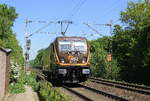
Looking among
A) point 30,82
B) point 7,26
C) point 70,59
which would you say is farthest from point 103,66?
point 7,26

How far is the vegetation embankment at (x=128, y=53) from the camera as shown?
3209cm

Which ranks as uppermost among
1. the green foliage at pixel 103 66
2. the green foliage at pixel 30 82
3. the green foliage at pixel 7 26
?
the green foliage at pixel 7 26

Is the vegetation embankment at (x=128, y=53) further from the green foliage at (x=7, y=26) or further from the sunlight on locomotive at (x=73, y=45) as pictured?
the green foliage at (x=7, y=26)

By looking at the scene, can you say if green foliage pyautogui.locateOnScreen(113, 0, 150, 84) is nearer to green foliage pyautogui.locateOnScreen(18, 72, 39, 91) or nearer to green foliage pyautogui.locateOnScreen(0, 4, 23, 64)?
green foliage pyautogui.locateOnScreen(18, 72, 39, 91)

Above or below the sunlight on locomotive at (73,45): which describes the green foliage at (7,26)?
above

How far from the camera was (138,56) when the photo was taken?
32.5 m

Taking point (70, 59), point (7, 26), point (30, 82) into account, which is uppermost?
point (7, 26)

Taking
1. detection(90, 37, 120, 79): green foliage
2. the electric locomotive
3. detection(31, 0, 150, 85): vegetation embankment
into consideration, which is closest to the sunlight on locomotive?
the electric locomotive

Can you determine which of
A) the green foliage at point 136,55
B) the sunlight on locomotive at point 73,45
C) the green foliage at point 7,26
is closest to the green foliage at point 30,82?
the sunlight on locomotive at point 73,45

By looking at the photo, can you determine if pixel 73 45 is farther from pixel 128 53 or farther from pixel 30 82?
pixel 128 53

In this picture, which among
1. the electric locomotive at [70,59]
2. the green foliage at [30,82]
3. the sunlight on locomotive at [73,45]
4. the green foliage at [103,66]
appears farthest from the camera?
the green foliage at [103,66]

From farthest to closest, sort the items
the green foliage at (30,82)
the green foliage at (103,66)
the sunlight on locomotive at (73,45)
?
1. the green foliage at (103,66)
2. the sunlight on locomotive at (73,45)
3. the green foliage at (30,82)

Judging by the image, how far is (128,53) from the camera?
35656mm

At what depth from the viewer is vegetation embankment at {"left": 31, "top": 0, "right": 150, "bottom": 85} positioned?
32094mm
